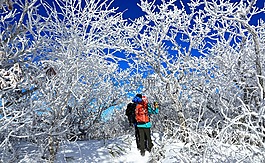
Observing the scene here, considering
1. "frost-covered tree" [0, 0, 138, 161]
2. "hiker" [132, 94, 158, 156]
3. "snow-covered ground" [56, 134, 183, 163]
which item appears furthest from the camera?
"hiker" [132, 94, 158, 156]

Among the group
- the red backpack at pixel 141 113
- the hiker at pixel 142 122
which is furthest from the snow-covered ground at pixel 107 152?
the red backpack at pixel 141 113

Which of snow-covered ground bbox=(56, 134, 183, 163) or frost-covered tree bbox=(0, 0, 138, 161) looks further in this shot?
snow-covered ground bbox=(56, 134, 183, 163)

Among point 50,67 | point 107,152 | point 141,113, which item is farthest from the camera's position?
point 107,152

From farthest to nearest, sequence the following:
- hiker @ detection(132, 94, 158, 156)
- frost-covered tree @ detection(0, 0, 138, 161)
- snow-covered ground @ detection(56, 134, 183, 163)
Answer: hiker @ detection(132, 94, 158, 156), snow-covered ground @ detection(56, 134, 183, 163), frost-covered tree @ detection(0, 0, 138, 161)

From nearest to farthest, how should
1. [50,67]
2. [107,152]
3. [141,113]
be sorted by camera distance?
[50,67] → [141,113] → [107,152]

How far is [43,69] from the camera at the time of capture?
359 centimetres

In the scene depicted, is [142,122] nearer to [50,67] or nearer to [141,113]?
[141,113]

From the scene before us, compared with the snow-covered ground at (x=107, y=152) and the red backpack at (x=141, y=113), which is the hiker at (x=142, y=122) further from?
the snow-covered ground at (x=107, y=152)

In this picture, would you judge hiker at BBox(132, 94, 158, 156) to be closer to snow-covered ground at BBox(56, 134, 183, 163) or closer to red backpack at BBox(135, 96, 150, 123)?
red backpack at BBox(135, 96, 150, 123)

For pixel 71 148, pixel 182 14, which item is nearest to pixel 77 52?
pixel 71 148

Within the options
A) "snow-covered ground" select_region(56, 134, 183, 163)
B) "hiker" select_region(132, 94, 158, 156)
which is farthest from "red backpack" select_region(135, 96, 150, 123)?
"snow-covered ground" select_region(56, 134, 183, 163)

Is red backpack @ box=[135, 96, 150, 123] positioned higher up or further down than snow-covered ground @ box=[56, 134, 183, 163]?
higher up

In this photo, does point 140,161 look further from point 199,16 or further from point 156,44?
point 199,16

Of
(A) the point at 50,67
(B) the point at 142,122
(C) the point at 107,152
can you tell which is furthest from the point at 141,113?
(A) the point at 50,67
